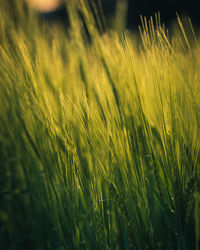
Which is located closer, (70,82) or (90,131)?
(90,131)

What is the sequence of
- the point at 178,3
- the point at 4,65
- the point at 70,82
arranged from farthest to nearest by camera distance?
the point at 178,3 → the point at 70,82 → the point at 4,65

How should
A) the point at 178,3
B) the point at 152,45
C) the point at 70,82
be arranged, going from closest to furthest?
1. the point at 152,45
2. the point at 70,82
3. the point at 178,3

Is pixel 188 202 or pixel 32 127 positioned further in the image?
pixel 32 127

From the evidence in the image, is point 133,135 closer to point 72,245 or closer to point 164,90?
point 164,90

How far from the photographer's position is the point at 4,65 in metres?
0.47

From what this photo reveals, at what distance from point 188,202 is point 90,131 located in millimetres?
209

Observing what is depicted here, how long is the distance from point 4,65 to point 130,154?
352 mm

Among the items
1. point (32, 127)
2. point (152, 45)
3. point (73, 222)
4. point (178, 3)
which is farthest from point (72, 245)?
point (178, 3)

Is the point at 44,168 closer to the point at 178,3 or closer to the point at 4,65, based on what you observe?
the point at 4,65

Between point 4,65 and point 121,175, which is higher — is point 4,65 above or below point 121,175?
above

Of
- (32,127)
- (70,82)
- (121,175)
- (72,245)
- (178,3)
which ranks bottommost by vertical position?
(72,245)

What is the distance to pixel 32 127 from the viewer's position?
1.55 feet

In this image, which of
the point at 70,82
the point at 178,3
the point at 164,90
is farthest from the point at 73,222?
the point at 178,3

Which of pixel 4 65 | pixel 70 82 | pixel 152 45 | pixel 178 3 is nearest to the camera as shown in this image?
pixel 152 45
